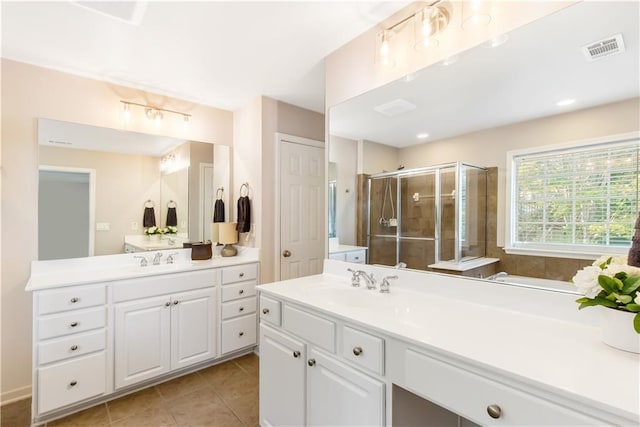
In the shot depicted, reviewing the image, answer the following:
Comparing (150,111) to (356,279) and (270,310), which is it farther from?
(356,279)

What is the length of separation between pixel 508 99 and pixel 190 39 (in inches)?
77.0

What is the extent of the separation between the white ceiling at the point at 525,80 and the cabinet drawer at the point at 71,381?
253 centimetres

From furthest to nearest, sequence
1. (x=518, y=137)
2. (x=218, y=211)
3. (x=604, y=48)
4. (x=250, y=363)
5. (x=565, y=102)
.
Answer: (x=218, y=211) → (x=250, y=363) → (x=518, y=137) → (x=565, y=102) → (x=604, y=48)

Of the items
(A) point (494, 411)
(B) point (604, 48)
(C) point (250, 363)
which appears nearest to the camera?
(A) point (494, 411)

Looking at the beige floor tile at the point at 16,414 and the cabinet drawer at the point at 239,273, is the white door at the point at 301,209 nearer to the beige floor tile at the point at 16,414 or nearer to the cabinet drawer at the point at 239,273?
the cabinet drawer at the point at 239,273

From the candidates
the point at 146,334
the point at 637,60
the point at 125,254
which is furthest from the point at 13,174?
the point at 637,60

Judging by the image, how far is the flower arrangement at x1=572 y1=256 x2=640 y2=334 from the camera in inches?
35.6

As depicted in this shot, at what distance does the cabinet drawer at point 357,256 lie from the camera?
82.0 inches

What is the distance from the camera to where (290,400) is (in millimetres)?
1610

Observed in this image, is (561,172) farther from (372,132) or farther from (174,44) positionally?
(174,44)

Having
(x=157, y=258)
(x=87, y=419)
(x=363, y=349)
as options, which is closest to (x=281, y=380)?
(x=363, y=349)

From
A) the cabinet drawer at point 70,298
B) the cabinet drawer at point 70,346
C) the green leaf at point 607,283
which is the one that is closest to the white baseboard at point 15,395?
the cabinet drawer at point 70,346

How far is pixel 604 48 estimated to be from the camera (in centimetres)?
116

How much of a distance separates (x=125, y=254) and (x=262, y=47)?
2.10 m
